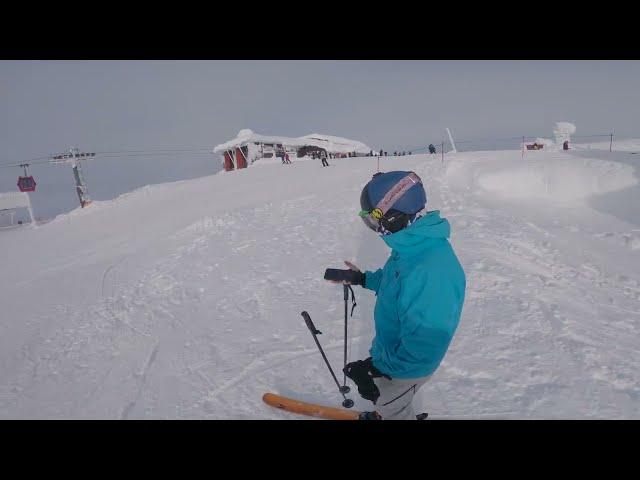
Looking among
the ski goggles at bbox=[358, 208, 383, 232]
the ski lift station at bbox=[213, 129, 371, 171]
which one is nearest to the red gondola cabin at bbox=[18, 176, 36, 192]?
the ski lift station at bbox=[213, 129, 371, 171]

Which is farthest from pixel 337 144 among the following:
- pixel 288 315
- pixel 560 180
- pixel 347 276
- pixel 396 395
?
pixel 396 395

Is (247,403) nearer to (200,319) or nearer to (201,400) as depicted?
(201,400)

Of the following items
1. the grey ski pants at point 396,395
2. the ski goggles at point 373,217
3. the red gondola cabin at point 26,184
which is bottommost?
the grey ski pants at point 396,395

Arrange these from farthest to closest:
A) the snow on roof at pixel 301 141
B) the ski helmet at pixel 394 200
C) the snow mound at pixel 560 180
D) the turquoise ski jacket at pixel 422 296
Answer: the snow on roof at pixel 301 141 → the snow mound at pixel 560 180 → the ski helmet at pixel 394 200 → the turquoise ski jacket at pixel 422 296

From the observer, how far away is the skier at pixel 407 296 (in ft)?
6.65

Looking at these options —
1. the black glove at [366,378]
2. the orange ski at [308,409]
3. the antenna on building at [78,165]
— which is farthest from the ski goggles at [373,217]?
the antenna on building at [78,165]

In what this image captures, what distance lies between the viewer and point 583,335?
4.68 meters

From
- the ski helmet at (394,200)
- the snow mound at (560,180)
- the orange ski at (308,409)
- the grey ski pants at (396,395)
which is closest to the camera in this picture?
the ski helmet at (394,200)

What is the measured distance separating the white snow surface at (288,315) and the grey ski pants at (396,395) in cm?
125

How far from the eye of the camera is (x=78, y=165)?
3095 cm

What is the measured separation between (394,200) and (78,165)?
122 ft

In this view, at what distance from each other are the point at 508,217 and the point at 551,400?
25.3 feet

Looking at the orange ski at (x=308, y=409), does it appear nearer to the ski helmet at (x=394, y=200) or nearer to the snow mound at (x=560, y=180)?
the ski helmet at (x=394, y=200)
